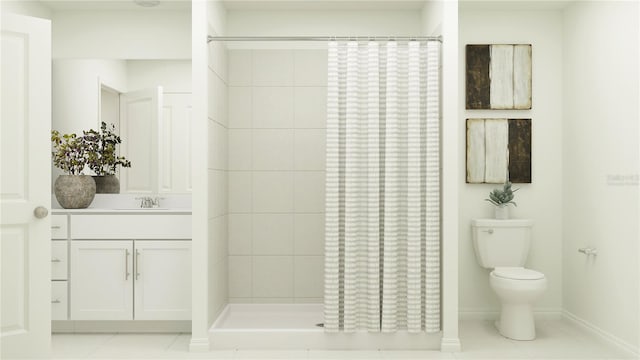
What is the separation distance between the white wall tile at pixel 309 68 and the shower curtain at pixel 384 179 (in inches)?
30.5

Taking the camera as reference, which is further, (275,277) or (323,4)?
(275,277)

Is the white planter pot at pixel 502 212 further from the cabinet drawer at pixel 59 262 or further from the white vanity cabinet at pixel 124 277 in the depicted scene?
the cabinet drawer at pixel 59 262

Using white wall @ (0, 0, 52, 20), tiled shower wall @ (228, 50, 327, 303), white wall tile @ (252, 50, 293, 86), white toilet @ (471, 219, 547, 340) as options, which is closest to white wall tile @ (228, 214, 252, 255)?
tiled shower wall @ (228, 50, 327, 303)

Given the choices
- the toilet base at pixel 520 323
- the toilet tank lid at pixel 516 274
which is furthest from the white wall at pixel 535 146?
the toilet base at pixel 520 323

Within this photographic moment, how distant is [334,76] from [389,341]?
5.63ft

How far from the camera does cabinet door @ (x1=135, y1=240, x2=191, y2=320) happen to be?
3727 millimetres

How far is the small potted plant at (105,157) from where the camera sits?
4.08m

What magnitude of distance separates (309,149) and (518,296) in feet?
6.02

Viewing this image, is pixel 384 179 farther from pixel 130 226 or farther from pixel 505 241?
pixel 130 226

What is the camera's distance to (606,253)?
3594 mm

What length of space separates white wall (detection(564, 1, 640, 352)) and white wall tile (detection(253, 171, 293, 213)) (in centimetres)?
214

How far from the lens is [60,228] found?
3.73m

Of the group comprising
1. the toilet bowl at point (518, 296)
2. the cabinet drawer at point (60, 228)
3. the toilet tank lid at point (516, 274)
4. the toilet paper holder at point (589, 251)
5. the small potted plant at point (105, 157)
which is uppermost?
the small potted plant at point (105, 157)

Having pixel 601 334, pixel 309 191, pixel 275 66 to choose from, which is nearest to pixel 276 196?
pixel 309 191
